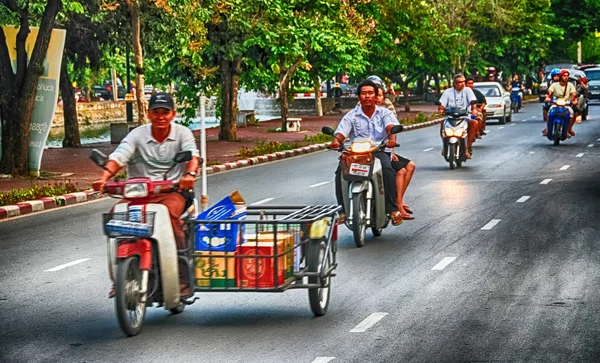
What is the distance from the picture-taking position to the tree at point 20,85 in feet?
83.0

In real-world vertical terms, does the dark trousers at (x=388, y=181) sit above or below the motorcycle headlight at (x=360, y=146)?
below

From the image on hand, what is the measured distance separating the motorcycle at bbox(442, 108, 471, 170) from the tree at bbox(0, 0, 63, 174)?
797 cm

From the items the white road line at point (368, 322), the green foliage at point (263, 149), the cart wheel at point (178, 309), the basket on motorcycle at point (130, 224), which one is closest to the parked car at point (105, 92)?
the green foliage at point (263, 149)

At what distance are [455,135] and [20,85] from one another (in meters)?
8.48

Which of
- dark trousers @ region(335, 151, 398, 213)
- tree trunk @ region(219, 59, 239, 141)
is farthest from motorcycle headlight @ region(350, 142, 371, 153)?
tree trunk @ region(219, 59, 239, 141)

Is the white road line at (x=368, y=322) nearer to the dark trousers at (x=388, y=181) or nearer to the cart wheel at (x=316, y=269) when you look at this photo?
the cart wheel at (x=316, y=269)

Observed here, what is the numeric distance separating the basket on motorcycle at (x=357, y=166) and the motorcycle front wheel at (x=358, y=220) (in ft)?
0.72

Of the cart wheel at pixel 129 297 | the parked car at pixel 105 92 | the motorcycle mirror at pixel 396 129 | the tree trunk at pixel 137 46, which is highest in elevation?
the tree trunk at pixel 137 46

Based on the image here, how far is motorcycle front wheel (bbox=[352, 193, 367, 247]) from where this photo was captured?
14.4 meters

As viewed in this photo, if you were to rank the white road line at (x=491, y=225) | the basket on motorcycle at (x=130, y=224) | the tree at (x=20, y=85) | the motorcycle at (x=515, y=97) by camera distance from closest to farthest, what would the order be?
the basket on motorcycle at (x=130, y=224) → the white road line at (x=491, y=225) → the tree at (x=20, y=85) → the motorcycle at (x=515, y=97)

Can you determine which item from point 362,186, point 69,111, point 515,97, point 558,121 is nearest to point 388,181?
point 362,186

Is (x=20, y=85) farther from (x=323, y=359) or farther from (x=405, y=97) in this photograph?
(x=405, y=97)

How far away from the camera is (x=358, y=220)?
14.5m

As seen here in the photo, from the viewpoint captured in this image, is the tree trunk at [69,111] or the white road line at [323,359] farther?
the tree trunk at [69,111]
